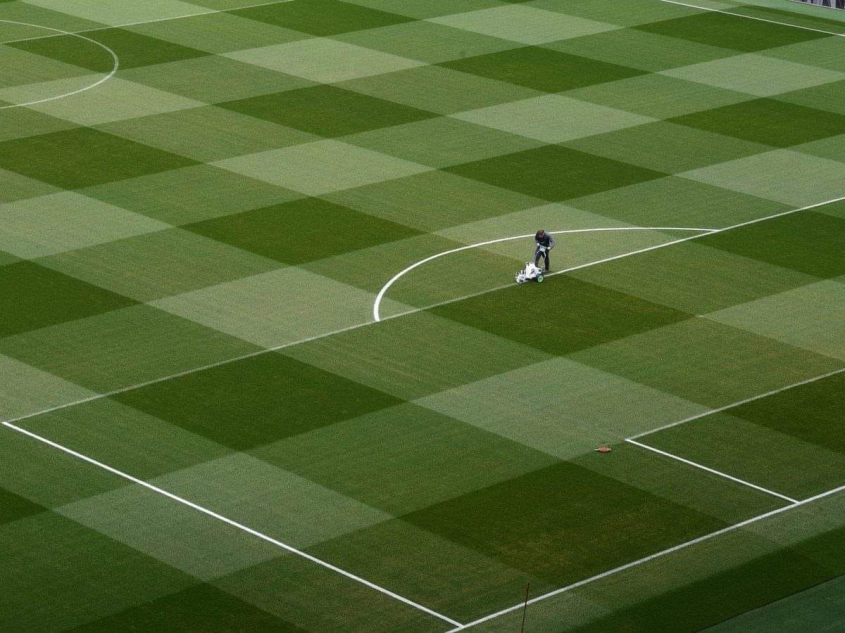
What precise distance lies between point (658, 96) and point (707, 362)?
21.4 m

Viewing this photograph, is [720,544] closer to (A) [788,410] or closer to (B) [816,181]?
(A) [788,410]

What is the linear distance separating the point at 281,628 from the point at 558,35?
40838 mm

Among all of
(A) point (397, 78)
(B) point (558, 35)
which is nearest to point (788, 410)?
(A) point (397, 78)

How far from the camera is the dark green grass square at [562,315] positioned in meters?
38.7

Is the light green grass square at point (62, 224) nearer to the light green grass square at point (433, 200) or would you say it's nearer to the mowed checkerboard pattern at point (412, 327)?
the mowed checkerboard pattern at point (412, 327)

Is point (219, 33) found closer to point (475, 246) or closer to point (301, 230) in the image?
point (301, 230)

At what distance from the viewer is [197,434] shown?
111 feet

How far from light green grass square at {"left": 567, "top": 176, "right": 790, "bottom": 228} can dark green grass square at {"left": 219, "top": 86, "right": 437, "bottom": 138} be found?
28.9 ft

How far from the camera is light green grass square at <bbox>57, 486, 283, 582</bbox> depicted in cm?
2931

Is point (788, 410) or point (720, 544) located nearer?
point (720, 544)

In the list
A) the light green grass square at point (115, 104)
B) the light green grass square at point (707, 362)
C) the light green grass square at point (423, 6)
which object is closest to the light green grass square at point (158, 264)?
the light green grass square at point (707, 362)

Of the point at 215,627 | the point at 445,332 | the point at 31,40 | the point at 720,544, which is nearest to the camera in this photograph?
the point at 215,627

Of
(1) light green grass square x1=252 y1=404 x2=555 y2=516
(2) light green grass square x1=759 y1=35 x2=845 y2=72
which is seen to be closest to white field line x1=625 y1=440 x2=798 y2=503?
(1) light green grass square x1=252 y1=404 x2=555 y2=516

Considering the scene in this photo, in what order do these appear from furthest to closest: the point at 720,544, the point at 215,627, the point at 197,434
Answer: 1. the point at 197,434
2. the point at 720,544
3. the point at 215,627
